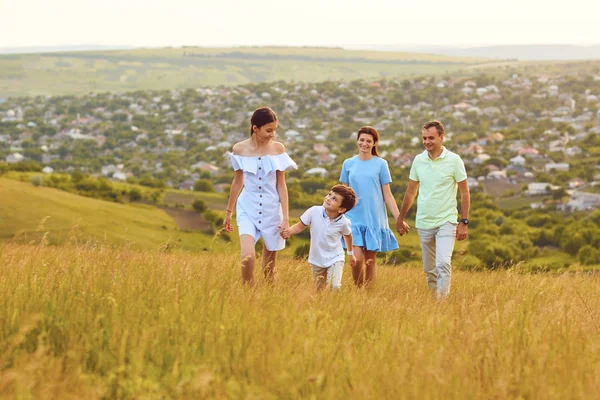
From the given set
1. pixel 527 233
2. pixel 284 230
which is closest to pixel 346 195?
pixel 284 230

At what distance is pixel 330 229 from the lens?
6.40 metres

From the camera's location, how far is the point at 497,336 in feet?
13.9

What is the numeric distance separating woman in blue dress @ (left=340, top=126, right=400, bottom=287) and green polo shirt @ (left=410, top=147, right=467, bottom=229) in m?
0.34

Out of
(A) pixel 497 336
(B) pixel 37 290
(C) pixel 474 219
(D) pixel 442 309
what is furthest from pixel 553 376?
(C) pixel 474 219

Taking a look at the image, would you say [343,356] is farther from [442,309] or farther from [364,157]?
[364,157]

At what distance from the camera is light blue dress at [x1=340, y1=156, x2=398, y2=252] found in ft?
24.3

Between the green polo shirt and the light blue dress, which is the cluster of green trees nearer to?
the light blue dress

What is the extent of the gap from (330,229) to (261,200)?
1.99 ft

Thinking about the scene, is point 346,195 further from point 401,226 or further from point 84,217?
point 84,217

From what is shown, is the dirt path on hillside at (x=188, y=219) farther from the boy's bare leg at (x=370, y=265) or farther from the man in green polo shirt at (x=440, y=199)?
the man in green polo shirt at (x=440, y=199)

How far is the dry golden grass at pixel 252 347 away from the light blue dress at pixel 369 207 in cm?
225

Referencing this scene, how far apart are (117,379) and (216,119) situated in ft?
510

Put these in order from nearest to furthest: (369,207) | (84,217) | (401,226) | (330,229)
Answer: (330,229) → (401,226) → (369,207) → (84,217)

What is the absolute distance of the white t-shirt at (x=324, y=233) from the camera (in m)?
6.41
